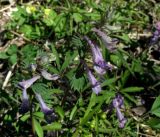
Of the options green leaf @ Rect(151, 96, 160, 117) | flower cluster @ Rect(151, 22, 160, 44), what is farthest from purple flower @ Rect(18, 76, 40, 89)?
flower cluster @ Rect(151, 22, 160, 44)

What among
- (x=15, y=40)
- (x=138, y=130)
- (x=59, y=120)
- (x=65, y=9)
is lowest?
(x=138, y=130)

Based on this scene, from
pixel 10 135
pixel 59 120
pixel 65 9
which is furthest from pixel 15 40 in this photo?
pixel 59 120

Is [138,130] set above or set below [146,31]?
below

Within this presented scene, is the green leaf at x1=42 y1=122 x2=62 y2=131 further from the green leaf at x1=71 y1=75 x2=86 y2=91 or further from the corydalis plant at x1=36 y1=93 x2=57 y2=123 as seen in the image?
the green leaf at x1=71 y1=75 x2=86 y2=91

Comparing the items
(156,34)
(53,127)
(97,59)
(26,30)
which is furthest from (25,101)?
(26,30)

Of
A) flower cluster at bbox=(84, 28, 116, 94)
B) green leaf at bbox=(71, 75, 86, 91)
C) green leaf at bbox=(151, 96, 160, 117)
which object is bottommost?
green leaf at bbox=(151, 96, 160, 117)

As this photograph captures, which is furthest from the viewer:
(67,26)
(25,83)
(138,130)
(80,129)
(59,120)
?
(67,26)

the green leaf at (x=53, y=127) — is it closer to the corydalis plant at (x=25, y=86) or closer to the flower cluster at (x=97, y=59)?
the corydalis plant at (x=25, y=86)

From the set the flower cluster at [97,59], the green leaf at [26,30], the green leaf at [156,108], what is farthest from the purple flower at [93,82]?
the green leaf at [26,30]

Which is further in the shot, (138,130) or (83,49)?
(138,130)

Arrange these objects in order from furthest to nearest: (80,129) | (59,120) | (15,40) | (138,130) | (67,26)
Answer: (15,40), (67,26), (138,130), (59,120), (80,129)

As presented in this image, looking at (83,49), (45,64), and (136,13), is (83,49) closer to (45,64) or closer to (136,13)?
(45,64)
